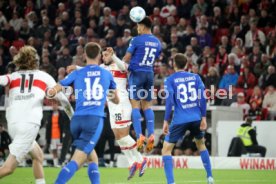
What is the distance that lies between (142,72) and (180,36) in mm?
11304

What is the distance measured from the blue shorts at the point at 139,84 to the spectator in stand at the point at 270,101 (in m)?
8.11

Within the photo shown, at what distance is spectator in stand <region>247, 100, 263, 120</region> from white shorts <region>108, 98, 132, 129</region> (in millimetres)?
7578

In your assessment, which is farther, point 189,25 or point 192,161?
point 189,25

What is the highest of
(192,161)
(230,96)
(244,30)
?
(244,30)

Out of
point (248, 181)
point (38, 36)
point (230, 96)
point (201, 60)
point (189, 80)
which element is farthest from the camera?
point (38, 36)

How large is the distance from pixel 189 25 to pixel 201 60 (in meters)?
1.95

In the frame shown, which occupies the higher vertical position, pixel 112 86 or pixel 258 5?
pixel 258 5

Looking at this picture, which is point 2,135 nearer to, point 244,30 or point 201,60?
point 201,60

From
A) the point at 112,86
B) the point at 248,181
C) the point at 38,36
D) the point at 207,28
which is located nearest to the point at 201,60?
the point at 207,28

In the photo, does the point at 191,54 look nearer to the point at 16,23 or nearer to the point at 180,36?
the point at 180,36

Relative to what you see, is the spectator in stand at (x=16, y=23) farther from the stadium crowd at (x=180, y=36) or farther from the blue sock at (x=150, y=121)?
the blue sock at (x=150, y=121)

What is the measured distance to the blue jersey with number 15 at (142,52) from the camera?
1527 cm

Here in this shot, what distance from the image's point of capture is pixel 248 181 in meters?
15.6

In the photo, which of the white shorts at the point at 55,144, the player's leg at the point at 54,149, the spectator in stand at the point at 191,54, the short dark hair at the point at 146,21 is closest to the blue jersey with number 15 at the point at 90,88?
the short dark hair at the point at 146,21
